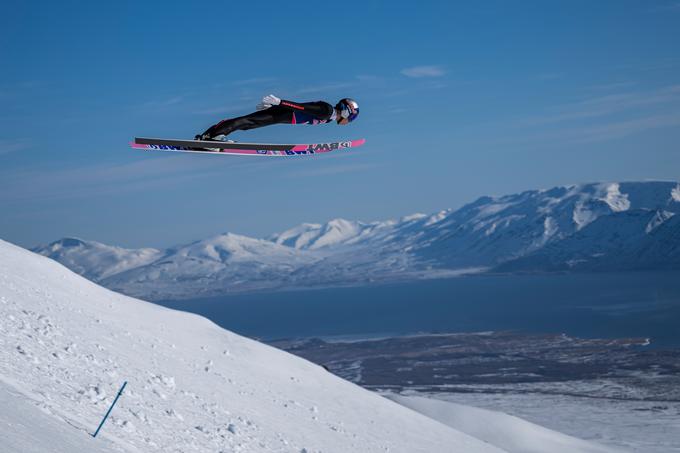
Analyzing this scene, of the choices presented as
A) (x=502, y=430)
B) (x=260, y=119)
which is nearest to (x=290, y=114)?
(x=260, y=119)

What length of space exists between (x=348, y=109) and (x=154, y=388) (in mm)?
13822

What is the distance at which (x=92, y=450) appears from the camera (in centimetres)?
988

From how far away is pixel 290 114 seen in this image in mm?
13602

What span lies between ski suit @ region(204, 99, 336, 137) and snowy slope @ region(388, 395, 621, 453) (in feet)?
135

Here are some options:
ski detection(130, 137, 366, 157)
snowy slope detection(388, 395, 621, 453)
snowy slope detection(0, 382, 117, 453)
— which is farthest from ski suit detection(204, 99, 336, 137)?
snowy slope detection(388, 395, 621, 453)

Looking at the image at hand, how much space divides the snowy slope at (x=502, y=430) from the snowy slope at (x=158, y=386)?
37.0 feet

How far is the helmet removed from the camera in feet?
45.1

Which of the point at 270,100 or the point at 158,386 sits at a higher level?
the point at 270,100

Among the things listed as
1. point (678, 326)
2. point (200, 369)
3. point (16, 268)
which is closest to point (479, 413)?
point (200, 369)

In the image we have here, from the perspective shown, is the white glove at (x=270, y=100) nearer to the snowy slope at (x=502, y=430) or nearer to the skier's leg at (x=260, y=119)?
the skier's leg at (x=260, y=119)

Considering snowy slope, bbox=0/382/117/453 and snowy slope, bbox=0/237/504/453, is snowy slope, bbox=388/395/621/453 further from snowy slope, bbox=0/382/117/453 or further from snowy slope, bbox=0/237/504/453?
snowy slope, bbox=0/382/117/453

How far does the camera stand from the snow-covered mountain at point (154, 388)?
1352cm

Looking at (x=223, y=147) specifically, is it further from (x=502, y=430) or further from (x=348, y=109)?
(x=502, y=430)

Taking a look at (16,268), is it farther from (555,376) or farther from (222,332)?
(555,376)
